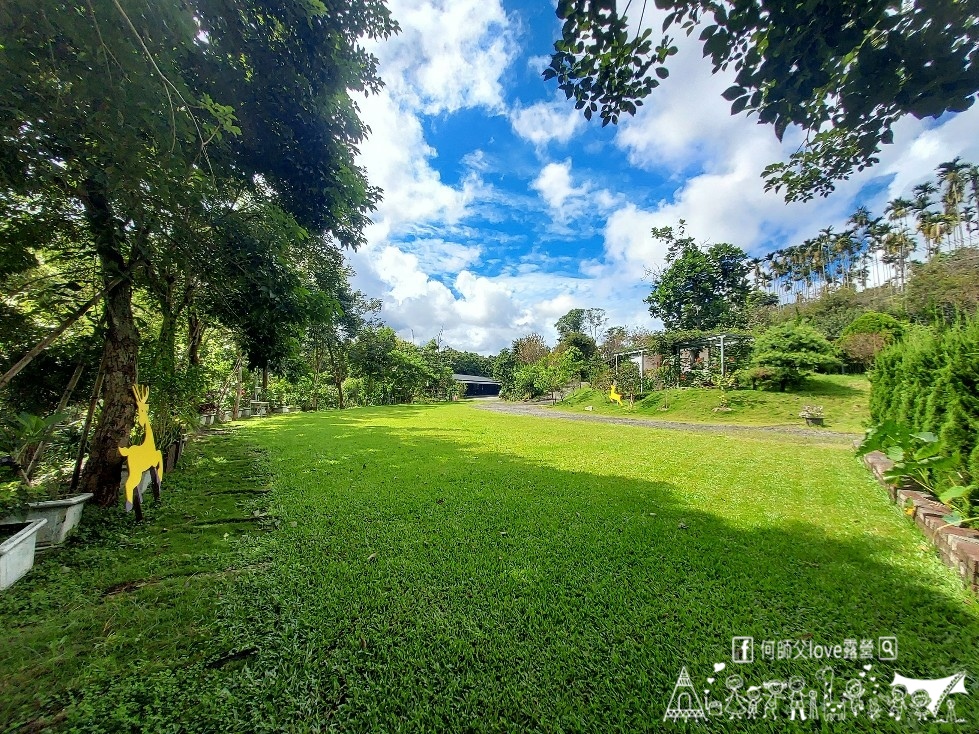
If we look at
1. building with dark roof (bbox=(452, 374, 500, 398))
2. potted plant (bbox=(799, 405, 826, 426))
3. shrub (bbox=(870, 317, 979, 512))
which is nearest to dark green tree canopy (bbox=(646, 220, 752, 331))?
potted plant (bbox=(799, 405, 826, 426))

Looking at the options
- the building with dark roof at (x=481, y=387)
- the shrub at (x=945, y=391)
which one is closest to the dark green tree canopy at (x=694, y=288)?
the shrub at (x=945, y=391)

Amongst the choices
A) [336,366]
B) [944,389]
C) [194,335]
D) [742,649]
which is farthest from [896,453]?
[336,366]

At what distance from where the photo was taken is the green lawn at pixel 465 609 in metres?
1.56

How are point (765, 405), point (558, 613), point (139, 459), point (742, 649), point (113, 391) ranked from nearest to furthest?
point (742, 649)
point (558, 613)
point (139, 459)
point (113, 391)
point (765, 405)

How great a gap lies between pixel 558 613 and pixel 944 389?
187 inches

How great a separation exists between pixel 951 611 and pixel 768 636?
4.03ft

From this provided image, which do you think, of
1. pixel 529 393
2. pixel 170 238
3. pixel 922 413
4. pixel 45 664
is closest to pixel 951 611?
pixel 922 413

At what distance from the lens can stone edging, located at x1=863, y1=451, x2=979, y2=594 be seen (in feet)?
7.68

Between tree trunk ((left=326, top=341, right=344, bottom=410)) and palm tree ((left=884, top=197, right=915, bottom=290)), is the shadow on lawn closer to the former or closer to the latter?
tree trunk ((left=326, top=341, right=344, bottom=410))

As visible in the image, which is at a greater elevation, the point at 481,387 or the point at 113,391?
the point at 113,391

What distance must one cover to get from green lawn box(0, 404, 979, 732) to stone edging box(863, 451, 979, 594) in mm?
95

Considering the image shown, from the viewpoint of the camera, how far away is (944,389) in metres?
3.67

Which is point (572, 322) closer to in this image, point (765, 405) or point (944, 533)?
point (765, 405)

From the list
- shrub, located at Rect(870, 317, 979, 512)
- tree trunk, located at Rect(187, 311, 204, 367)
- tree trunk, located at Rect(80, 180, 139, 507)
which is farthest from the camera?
tree trunk, located at Rect(187, 311, 204, 367)
